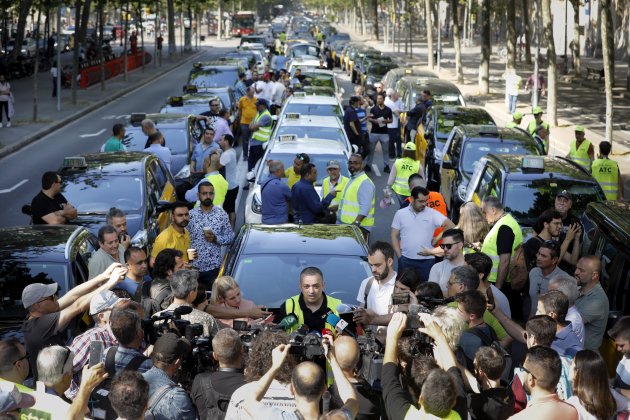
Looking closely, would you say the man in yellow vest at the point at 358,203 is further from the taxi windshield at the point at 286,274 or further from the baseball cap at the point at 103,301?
the baseball cap at the point at 103,301

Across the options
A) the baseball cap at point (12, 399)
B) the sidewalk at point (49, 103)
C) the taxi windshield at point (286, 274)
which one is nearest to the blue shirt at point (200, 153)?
the taxi windshield at point (286, 274)

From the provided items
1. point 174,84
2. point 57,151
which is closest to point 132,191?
point 57,151

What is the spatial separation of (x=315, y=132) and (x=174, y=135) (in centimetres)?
333

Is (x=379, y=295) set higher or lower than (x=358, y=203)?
lower

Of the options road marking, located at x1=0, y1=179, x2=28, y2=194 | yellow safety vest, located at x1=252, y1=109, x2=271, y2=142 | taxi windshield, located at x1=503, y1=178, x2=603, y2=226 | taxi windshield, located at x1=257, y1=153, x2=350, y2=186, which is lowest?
road marking, located at x1=0, y1=179, x2=28, y2=194

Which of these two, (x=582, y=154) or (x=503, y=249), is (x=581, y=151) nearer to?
(x=582, y=154)

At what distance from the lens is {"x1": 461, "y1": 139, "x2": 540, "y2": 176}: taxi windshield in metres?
18.5

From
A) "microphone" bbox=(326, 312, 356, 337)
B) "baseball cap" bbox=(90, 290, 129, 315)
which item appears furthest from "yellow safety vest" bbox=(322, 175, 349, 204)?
"baseball cap" bbox=(90, 290, 129, 315)

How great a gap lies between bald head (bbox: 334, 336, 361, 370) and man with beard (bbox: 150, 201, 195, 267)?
507cm

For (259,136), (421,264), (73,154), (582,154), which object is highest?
(259,136)

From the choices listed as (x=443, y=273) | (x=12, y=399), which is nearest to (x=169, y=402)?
(x=12, y=399)

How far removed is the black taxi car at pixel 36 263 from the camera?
10305mm

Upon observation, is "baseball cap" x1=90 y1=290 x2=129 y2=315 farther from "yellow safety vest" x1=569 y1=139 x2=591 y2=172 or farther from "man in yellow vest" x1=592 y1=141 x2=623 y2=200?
"yellow safety vest" x1=569 y1=139 x2=591 y2=172

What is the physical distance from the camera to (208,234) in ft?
40.0
